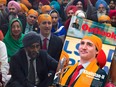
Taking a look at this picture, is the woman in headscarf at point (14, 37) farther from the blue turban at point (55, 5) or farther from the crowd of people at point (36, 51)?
the blue turban at point (55, 5)

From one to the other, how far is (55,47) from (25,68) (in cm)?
119

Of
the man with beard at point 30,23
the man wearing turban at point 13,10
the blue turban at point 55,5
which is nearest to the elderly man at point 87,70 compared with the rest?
the man with beard at point 30,23

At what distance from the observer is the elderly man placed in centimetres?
489

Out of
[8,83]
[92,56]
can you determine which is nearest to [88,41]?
[92,56]

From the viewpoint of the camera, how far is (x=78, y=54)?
5238mm

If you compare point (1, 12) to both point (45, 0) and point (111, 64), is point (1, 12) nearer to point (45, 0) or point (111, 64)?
point (45, 0)

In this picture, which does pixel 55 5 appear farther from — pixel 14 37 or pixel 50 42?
pixel 50 42

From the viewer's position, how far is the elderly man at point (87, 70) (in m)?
4.89

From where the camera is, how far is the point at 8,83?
6.09m

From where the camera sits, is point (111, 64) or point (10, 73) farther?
point (10, 73)

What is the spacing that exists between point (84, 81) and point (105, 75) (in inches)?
9.4

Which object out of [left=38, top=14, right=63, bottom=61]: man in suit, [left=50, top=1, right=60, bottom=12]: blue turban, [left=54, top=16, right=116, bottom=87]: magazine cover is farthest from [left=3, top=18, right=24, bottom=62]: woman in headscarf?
[left=50, top=1, right=60, bottom=12]: blue turban

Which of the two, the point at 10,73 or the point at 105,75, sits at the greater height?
the point at 105,75

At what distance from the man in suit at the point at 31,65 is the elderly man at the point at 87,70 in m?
1.01
